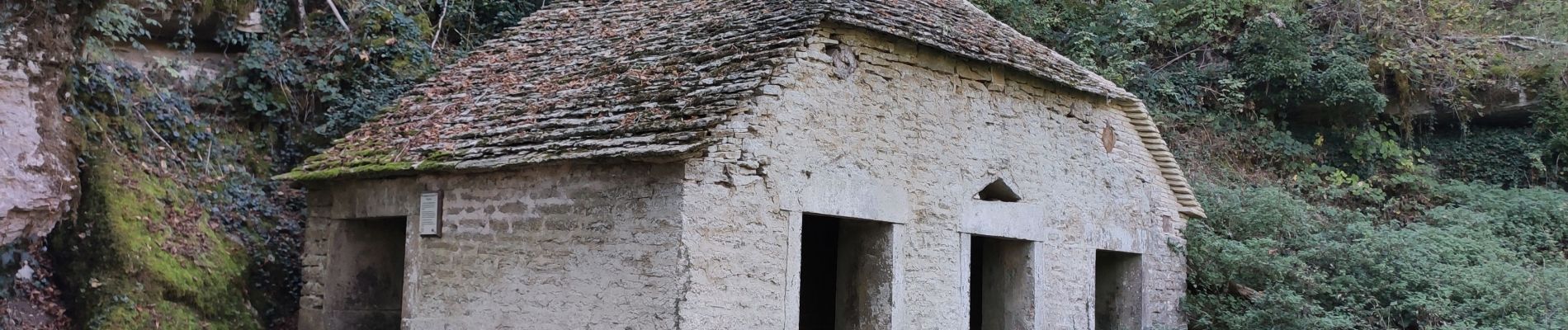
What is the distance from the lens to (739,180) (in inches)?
281

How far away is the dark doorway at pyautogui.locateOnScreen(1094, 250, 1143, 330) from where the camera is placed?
10820 mm

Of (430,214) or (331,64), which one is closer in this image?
(430,214)

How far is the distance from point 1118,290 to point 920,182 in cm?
350

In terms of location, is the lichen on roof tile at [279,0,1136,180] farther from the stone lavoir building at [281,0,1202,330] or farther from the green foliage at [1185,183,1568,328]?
the green foliage at [1185,183,1568,328]

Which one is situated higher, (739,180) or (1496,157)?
(1496,157)

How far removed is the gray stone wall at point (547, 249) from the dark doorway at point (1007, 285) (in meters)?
3.21

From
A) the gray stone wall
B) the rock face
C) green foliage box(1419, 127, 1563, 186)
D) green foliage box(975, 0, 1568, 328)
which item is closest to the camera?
the gray stone wall

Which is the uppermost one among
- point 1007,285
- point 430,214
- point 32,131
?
point 32,131

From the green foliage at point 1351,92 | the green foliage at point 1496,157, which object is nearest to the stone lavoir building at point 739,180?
the green foliage at point 1351,92

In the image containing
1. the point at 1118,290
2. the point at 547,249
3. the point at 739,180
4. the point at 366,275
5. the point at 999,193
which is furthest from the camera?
the point at 1118,290

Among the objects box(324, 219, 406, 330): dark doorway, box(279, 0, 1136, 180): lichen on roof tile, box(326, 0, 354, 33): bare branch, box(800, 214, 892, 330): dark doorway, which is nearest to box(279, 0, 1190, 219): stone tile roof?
box(279, 0, 1136, 180): lichen on roof tile

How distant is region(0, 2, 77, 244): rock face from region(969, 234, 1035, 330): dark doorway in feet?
22.2

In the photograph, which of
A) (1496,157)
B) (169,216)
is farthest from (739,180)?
(1496,157)

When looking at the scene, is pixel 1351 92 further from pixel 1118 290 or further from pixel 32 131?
pixel 32 131
